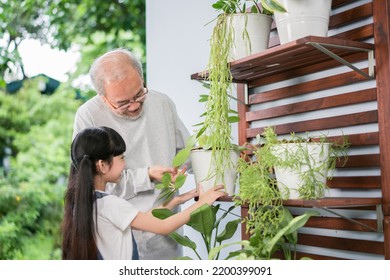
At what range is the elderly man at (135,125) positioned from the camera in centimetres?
A: 210

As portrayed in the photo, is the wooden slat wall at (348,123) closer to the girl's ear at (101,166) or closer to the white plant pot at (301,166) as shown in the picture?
the white plant pot at (301,166)

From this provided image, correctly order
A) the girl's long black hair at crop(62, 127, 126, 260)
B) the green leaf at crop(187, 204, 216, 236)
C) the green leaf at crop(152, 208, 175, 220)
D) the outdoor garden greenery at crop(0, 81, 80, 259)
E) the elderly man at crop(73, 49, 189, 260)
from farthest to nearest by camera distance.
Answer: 1. the outdoor garden greenery at crop(0, 81, 80, 259)
2. the elderly man at crop(73, 49, 189, 260)
3. the girl's long black hair at crop(62, 127, 126, 260)
4. the green leaf at crop(152, 208, 175, 220)
5. the green leaf at crop(187, 204, 216, 236)

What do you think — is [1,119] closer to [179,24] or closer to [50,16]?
[50,16]

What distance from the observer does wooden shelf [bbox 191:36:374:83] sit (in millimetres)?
1478

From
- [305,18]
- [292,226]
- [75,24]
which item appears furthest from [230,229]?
[75,24]

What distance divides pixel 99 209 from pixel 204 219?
41cm

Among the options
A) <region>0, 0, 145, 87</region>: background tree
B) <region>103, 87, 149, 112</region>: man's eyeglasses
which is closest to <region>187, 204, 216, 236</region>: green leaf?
<region>103, 87, 149, 112</region>: man's eyeglasses

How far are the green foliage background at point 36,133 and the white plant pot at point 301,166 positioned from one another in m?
2.65

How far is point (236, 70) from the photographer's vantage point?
183 cm

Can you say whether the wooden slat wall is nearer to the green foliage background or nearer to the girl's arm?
the girl's arm

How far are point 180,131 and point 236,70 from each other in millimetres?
476

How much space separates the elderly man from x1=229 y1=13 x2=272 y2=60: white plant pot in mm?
486
